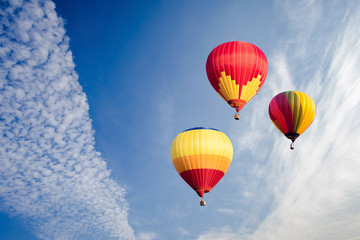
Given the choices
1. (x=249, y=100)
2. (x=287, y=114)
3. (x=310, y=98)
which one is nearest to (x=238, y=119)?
(x=249, y=100)

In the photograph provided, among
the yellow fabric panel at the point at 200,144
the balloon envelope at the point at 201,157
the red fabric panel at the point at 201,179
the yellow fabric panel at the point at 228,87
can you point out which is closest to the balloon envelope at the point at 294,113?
the yellow fabric panel at the point at 228,87

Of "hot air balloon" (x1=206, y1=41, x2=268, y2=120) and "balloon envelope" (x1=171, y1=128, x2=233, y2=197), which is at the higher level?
"hot air balloon" (x1=206, y1=41, x2=268, y2=120)

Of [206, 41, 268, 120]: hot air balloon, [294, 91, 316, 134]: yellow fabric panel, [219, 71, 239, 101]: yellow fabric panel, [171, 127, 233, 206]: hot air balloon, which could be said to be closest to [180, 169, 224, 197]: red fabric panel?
[171, 127, 233, 206]: hot air balloon

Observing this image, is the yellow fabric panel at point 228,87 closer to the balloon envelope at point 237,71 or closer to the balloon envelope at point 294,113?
the balloon envelope at point 237,71

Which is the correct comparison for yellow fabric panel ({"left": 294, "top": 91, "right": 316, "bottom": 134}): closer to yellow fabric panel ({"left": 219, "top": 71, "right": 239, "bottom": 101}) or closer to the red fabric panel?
yellow fabric panel ({"left": 219, "top": 71, "right": 239, "bottom": 101})

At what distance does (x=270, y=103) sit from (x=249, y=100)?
156 inches

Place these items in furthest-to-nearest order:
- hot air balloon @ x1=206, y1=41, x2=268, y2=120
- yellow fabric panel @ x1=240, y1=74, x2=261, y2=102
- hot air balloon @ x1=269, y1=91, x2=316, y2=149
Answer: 1. hot air balloon @ x1=269, y1=91, x2=316, y2=149
2. yellow fabric panel @ x1=240, y1=74, x2=261, y2=102
3. hot air balloon @ x1=206, y1=41, x2=268, y2=120

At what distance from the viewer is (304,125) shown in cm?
3016

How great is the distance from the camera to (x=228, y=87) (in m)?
27.9

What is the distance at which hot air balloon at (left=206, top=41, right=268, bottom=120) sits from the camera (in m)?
27.6

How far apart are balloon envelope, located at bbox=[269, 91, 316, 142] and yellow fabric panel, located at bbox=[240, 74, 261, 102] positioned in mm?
3328

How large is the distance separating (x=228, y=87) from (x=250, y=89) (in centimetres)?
169

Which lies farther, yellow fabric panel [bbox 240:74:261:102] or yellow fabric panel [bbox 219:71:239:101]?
yellow fabric panel [bbox 240:74:261:102]

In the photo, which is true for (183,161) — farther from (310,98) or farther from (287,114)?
(310,98)
